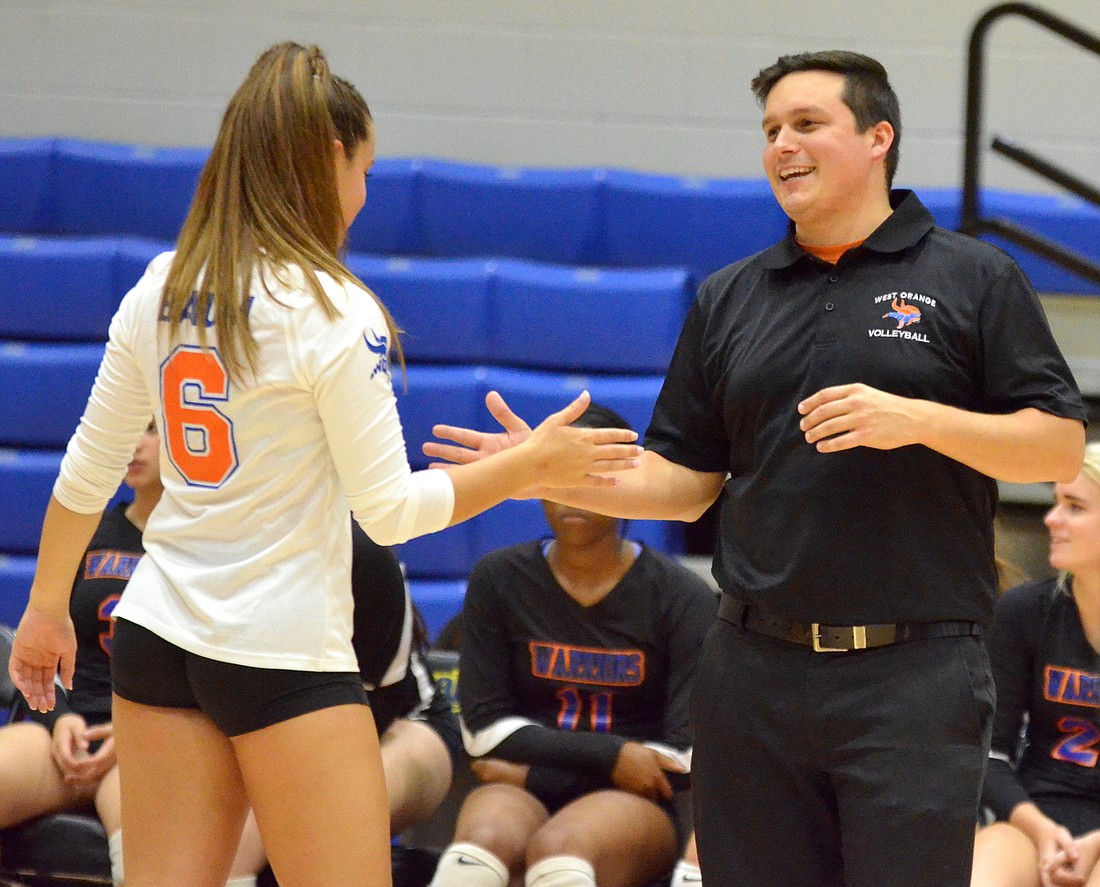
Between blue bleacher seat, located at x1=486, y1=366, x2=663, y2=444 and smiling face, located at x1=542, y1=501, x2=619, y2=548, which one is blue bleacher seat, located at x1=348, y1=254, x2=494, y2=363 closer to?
blue bleacher seat, located at x1=486, y1=366, x2=663, y2=444

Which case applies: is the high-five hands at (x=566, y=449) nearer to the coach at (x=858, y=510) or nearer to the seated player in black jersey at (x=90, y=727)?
the coach at (x=858, y=510)

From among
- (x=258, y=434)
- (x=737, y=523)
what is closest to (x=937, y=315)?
(x=737, y=523)

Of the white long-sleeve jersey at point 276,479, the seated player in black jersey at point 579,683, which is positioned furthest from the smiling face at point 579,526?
the white long-sleeve jersey at point 276,479

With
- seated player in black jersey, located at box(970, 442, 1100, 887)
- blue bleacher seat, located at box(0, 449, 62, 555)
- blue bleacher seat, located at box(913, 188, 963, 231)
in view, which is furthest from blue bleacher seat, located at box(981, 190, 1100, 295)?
blue bleacher seat, located at box(0, 449, 62, 555)

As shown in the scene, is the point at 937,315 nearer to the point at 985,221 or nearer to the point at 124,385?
the point at 124,385

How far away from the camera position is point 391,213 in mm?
5383

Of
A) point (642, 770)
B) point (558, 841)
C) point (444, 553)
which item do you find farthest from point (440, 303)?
point (558, 841)

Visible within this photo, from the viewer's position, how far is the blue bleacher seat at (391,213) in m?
5.36

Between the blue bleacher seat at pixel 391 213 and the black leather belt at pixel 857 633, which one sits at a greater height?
the blue bleacher seat at pixel 391 213

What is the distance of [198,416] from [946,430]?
98cm

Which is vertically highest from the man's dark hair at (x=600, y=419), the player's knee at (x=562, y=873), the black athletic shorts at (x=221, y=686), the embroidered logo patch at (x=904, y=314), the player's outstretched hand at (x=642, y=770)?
the embroidered logo patch at (x=904, y=314)

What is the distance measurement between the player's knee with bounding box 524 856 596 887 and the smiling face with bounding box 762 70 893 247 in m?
1.38

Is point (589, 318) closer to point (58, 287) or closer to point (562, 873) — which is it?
point (58, 287)

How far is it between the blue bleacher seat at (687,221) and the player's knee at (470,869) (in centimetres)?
283
